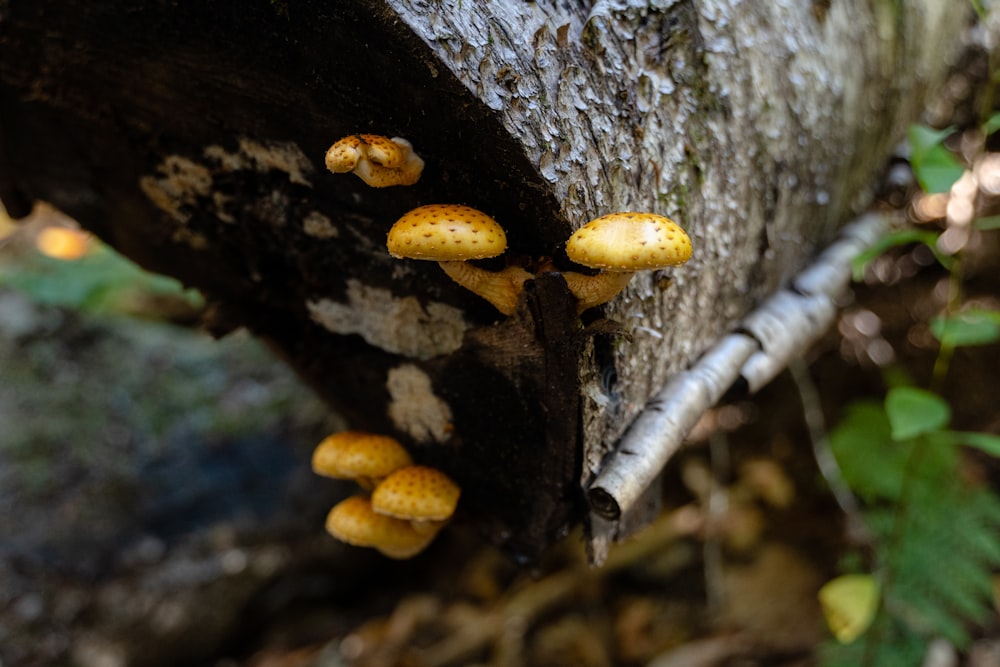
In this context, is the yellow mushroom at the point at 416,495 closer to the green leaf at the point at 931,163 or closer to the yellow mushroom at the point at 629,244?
the yellow mushroom at the point at 629,244

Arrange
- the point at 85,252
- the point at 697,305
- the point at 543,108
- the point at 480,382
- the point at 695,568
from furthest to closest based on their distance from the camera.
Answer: the point at 85,252 < the point at 695,568 < the point at 697,305 < the point at 480,382 < the point at 543,108

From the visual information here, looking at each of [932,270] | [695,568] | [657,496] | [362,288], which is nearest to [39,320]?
[362,288]

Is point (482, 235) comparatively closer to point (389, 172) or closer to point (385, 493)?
point (389, 172)

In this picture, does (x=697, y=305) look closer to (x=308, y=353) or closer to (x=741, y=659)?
(x=308, y=353)

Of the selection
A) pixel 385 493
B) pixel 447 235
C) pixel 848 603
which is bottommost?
pixel 848 603

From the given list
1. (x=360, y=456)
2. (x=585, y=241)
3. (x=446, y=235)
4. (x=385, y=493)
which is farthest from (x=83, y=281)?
(x=585, y=241)
